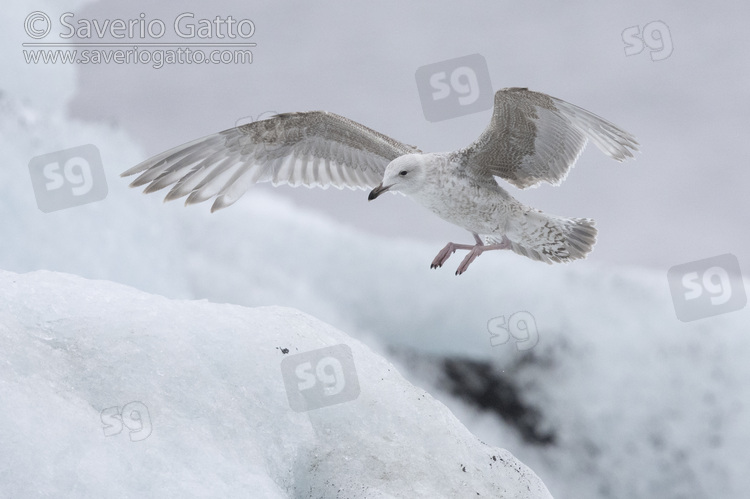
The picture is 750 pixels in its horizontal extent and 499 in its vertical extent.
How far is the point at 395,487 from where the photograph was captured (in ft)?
14.7

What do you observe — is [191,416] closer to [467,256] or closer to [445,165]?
[467,256]

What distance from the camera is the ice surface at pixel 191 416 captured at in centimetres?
397

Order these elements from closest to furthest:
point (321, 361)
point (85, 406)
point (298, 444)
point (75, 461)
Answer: point (75, 461) → point (85, 406) → point (298, 444) → point (321, 361)

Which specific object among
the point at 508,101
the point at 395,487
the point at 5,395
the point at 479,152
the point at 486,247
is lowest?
the point at 395,487

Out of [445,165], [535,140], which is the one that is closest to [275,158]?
[445,165]

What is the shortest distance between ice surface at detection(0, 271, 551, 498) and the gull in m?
1.08

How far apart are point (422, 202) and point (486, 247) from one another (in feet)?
1.69

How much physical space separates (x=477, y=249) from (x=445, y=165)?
23.1 inches

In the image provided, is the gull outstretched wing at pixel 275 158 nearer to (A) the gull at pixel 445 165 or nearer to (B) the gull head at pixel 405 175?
(A) the gull at pixel 445 165

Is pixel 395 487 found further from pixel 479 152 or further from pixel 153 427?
pixel 479 152

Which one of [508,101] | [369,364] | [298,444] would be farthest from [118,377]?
[508,101]

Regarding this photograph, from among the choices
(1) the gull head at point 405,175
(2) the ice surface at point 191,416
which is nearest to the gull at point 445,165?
(1) the gull head at point 405,175

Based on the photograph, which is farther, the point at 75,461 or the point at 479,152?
the point at 479,152

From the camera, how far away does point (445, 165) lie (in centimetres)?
472
